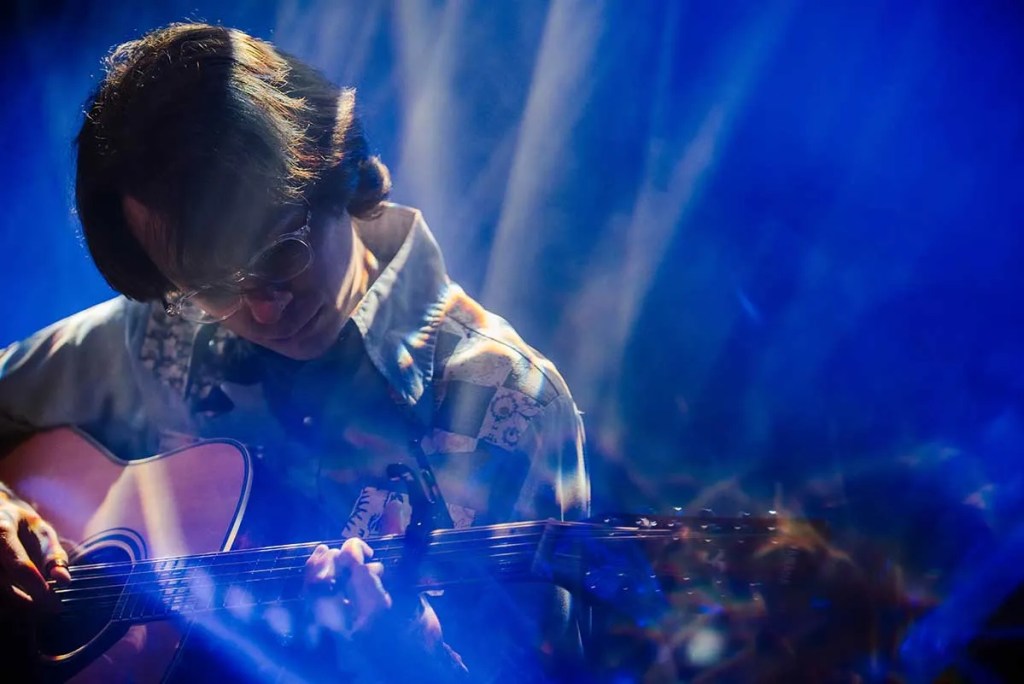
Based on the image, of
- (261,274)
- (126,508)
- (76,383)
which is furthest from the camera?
(76,383)

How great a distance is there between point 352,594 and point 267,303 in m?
0.55

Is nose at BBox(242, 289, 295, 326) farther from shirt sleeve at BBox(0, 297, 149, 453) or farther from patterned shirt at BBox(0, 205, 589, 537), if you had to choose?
shirt sleeve at BBox(0, 297, 149, 453)

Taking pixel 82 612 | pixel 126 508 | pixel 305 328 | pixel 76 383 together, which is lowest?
pixel 82 612

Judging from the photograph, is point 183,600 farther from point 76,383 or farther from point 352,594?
point 76,383

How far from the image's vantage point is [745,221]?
5.24ft

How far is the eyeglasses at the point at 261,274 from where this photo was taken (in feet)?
4.31

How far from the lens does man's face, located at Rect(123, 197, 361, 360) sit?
132 centimetres

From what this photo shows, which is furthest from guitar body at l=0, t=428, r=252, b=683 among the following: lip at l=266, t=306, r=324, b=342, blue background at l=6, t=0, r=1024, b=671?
blue background at l=6, t=0, r=1024, b=671

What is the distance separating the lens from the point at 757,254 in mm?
1605

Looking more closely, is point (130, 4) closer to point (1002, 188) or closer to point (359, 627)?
point (359, 627)

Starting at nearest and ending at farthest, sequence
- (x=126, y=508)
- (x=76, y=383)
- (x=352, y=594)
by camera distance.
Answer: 1. (x=352, y=594)
2. (x=126, y=508)
3. (x=76, y=383)

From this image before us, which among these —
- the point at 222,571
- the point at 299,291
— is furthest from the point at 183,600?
the point at 299,291

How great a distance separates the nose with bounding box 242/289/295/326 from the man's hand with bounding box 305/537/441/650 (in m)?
0.45

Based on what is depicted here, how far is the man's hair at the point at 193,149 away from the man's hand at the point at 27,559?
57cm
